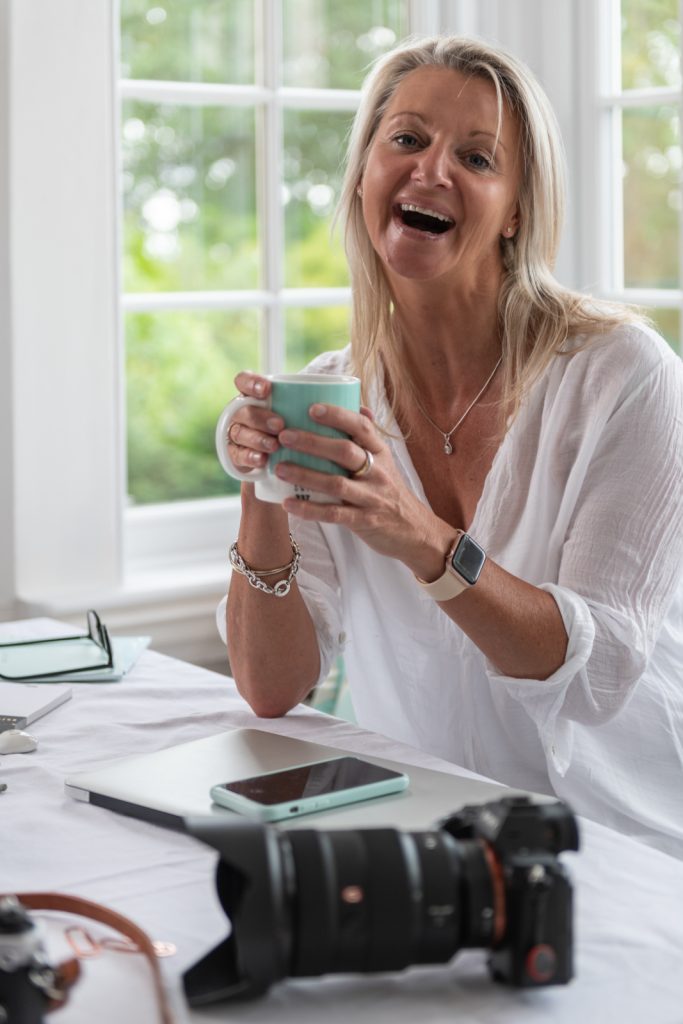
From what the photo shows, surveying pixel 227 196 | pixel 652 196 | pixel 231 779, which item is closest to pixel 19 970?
pixel 231 779

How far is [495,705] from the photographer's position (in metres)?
1.54

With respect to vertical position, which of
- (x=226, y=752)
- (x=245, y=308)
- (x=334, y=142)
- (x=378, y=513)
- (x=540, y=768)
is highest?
(x=334, y=142)

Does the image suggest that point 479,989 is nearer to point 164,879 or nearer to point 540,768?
point 164,879

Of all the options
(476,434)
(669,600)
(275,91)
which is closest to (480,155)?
(476,434)

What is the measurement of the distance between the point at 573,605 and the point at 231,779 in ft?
→ 1.37

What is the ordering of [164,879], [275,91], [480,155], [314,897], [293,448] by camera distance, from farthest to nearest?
1. [275,91]
2. [480,155]
3. [293,448]
4. [164,879]
5. [314,897]

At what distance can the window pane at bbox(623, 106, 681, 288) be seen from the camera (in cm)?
264

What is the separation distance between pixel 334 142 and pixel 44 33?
0.73 metres

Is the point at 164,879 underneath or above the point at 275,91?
underneath

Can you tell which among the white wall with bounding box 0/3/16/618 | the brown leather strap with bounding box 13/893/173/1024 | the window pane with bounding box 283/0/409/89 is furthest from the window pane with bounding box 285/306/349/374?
the brown leather strap with bounding box 13/893/173/1024

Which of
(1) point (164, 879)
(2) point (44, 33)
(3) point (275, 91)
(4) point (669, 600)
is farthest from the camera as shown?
(3) point (275, 91)

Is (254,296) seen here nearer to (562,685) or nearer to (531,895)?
(562,685)

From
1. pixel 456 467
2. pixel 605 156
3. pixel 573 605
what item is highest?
pixel 605 156

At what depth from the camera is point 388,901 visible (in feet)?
2.47
